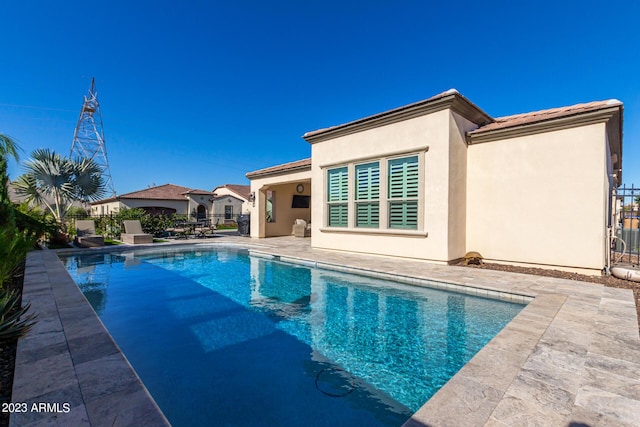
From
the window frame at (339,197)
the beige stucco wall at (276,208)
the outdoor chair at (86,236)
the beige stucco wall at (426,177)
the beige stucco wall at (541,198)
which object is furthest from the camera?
the beige stucco wall at (276,208)

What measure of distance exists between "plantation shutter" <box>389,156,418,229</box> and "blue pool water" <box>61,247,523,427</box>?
2.76 meters

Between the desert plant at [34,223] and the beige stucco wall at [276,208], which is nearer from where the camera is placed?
the desert plant at [34,223]

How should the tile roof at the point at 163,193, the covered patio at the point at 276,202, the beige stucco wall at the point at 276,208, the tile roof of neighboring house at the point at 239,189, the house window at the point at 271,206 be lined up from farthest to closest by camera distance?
the tile roof of neighboring house at the point at 239,189, the tile roof at the point at 163,193, the house window at the point at 271,206, the beige stucco wall at the point at 276,208, the covered patio at the point at 276,202

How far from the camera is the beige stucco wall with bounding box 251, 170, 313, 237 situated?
18062mm

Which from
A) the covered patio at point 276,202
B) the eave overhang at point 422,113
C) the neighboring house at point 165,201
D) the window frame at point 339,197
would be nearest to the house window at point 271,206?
the covered patio at point 276,202

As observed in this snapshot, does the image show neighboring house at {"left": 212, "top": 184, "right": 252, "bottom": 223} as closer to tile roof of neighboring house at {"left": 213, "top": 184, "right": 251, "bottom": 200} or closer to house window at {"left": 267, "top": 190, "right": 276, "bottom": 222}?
tile roof of neighboring house at {"left": 213, "top": 184, "right": 251, "bottom": 200}

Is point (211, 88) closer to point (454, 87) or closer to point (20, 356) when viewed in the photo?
point (454, 87)

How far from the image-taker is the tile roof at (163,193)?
32144 millimetres

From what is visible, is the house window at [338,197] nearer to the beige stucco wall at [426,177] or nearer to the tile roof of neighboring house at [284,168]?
the beige stucco wall at [426,177]

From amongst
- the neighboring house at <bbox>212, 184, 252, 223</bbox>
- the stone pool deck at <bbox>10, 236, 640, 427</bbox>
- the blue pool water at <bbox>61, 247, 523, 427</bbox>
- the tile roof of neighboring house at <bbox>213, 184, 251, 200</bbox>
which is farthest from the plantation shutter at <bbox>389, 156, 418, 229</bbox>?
the tile roof of neighboring house at <bbox>213, 184, 251, 200</bbox>

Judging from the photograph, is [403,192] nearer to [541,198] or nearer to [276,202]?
[541,198]

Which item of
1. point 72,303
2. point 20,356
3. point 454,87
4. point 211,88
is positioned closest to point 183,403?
point 20,356

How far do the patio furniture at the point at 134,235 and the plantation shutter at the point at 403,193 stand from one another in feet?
44.5

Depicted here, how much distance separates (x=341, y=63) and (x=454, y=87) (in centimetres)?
1104
